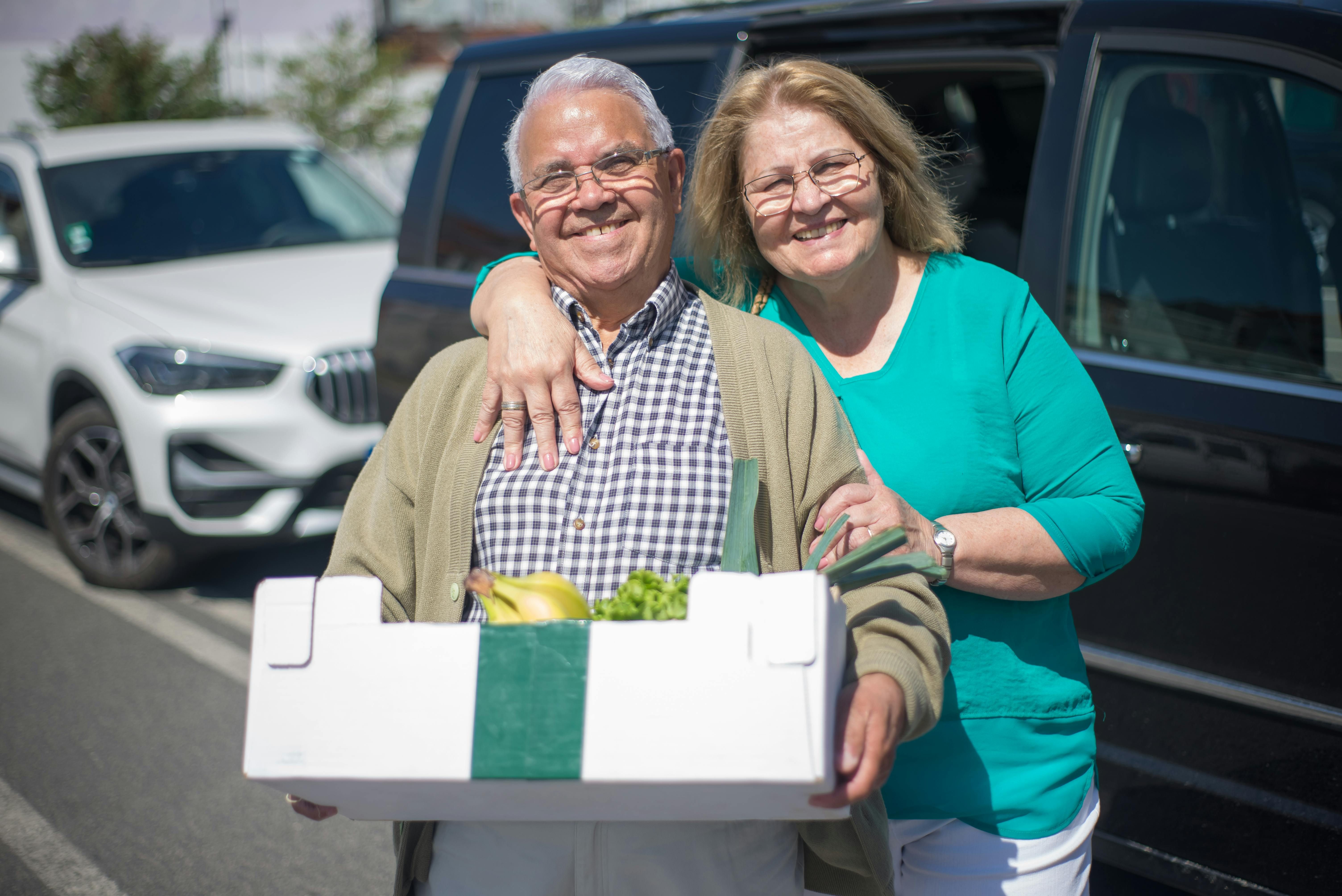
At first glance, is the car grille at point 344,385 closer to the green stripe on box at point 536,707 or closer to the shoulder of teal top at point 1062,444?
the shoulder of teal top at point 1062,444

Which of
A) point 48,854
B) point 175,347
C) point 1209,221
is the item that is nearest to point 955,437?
point 1209,221

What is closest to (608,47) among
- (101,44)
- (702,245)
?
(702,245)

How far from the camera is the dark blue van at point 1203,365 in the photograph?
6.89 ft

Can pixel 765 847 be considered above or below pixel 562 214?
below

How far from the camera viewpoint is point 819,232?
70.2 inches

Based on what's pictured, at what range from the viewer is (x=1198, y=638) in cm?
223

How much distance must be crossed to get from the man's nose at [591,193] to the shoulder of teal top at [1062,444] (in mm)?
560

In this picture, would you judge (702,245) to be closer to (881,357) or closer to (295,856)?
(881,357)

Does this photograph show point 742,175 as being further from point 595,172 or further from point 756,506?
point 756,506

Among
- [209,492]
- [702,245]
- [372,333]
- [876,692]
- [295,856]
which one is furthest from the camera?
[372,333]

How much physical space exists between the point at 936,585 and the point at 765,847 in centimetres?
48

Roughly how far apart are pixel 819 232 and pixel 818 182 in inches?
3.1

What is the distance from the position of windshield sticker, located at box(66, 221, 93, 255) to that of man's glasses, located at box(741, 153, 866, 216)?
4701 mm

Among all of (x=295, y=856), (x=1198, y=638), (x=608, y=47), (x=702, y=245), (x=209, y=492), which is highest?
(x=608, y=47)
